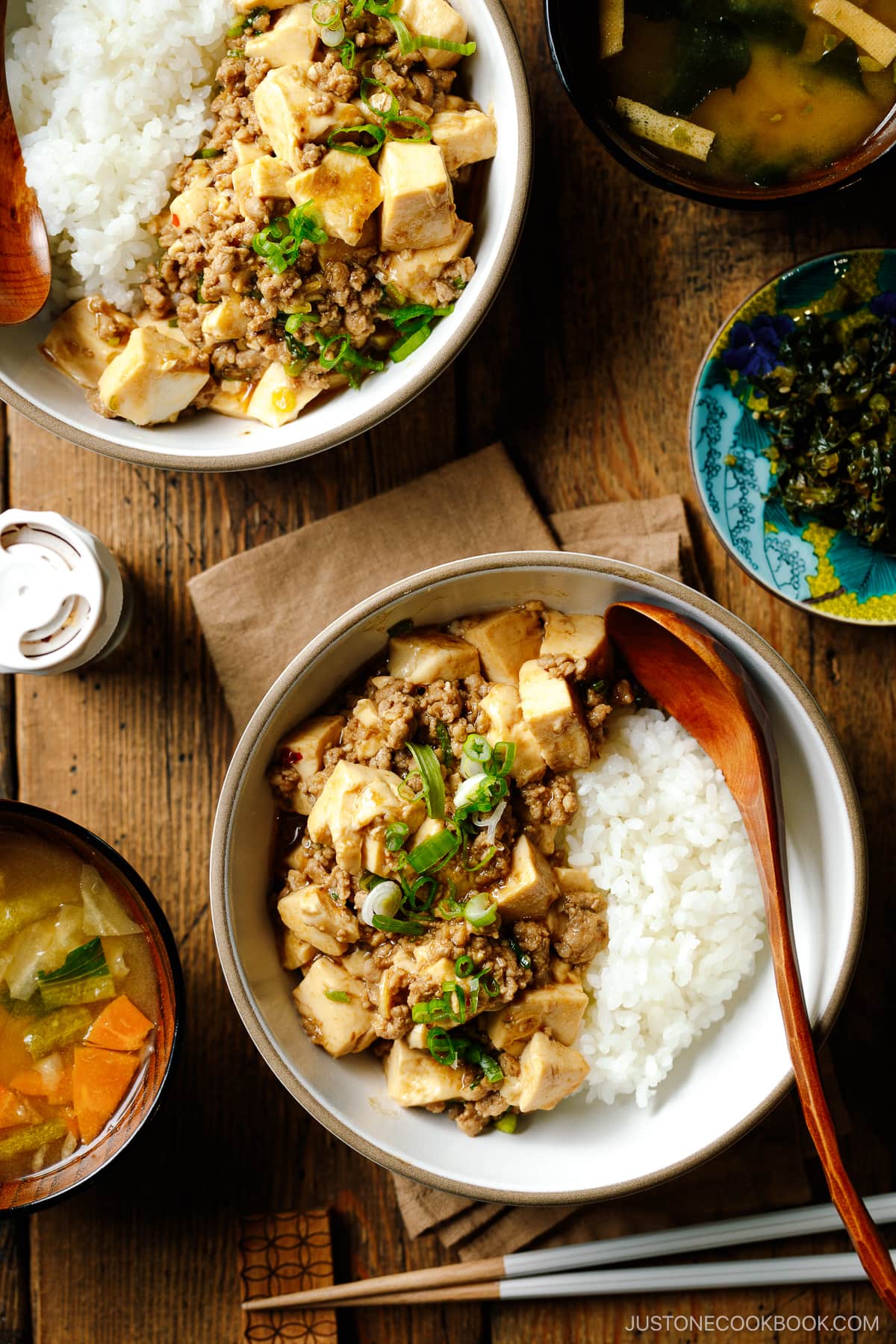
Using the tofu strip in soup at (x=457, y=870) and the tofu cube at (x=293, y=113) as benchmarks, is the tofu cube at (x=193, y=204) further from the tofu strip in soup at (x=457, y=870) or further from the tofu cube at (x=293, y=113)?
the tofu strip in soup at (x=457, y=870)

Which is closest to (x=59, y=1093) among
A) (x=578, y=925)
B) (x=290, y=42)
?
(x=578, y=925)

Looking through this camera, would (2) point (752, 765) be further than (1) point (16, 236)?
No

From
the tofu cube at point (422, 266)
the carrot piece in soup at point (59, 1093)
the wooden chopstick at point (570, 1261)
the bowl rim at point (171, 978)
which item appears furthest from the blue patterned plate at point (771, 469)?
the carrot piece in soup at point (59, 1093)

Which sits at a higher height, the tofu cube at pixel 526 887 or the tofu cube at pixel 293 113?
the tofu cube at pixel 293 113

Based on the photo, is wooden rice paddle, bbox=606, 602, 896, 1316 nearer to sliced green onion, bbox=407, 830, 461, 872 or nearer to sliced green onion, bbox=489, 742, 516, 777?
sliced green onion, bbox=489, 742, 516, 777

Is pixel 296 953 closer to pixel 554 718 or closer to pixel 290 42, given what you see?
pixel 554 718

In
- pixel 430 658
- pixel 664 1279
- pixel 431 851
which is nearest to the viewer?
pixel 431 851

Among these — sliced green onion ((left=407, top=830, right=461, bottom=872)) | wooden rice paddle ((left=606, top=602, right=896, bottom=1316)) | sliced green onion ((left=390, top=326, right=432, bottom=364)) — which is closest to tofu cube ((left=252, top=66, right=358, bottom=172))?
sliced green onion ((left=390, top=326, right=432, bottom=364))
